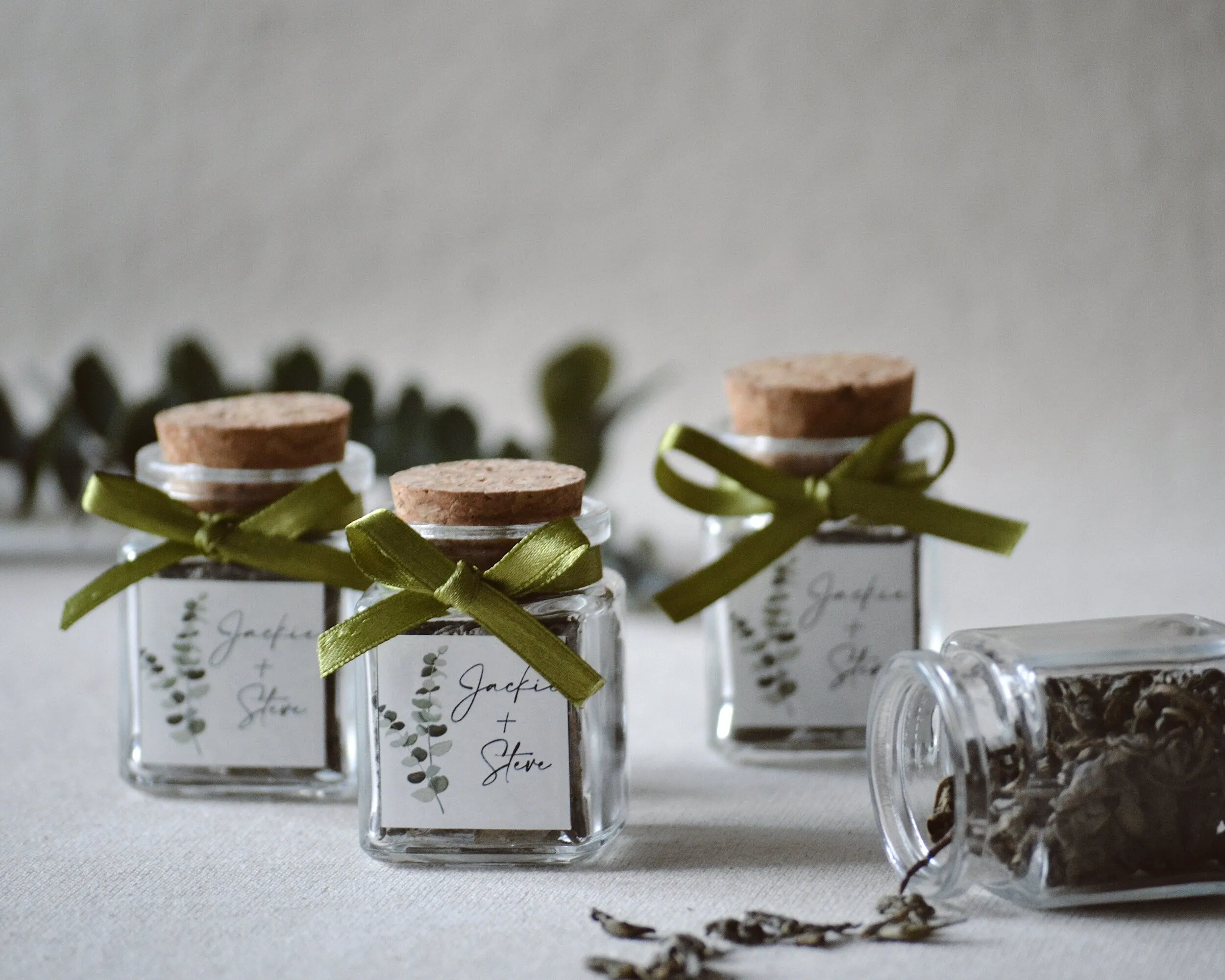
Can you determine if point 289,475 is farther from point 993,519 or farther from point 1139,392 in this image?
point 1139,392

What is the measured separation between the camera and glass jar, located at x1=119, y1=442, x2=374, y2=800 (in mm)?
1052

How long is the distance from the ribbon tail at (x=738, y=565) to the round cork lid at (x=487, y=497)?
145 mm

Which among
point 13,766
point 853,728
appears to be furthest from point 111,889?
point 853,728

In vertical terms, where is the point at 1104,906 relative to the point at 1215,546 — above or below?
below

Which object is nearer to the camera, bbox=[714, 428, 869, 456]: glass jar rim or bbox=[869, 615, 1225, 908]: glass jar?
bbox=[869, 615, 1225, 908]: glass jar

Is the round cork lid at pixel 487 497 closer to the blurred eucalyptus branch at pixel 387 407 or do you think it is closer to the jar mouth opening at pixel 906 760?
the jar mouth opening at pixel 906 760

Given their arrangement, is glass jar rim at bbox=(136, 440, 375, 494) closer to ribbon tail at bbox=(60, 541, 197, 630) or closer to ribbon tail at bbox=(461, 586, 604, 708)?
ribbon tail at bbox=(60, 541, 197, 630)

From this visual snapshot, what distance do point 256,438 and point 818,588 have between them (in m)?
0.40

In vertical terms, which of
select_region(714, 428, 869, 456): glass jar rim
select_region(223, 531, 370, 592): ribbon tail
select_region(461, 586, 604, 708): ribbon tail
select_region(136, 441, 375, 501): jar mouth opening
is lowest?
select_region(461, 586, 604, 708): ribbon tail

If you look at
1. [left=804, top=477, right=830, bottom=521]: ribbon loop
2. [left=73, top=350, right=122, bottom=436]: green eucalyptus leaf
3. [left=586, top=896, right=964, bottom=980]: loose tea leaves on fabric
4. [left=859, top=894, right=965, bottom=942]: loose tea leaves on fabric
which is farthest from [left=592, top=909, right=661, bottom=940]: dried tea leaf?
[left=73, top=350, right=122, bottom=436]: green eucalyptus leaf

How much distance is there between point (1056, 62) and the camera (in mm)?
1935

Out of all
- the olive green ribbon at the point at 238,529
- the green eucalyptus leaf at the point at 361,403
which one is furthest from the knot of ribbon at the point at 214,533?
the green eucalyptus leaf at the point at 361,403

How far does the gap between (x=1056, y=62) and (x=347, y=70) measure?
89 cm

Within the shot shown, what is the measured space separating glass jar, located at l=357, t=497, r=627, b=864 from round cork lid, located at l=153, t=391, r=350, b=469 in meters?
0.15
